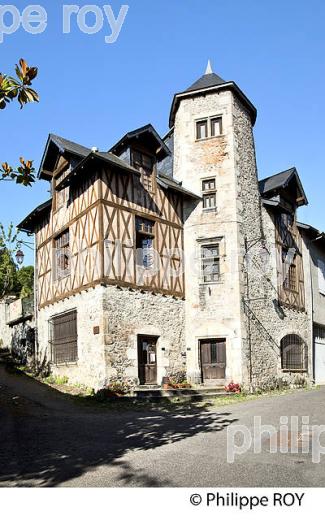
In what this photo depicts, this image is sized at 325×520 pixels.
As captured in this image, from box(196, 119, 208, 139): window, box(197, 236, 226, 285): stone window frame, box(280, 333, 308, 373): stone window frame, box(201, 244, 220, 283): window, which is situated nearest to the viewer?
box(197, 236, 226, 285): stone window frame

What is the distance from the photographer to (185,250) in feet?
51.6

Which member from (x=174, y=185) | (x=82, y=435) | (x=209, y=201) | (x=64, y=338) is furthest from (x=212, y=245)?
(x=82, y=435)

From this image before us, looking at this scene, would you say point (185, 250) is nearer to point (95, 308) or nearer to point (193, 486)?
point (95, 308)

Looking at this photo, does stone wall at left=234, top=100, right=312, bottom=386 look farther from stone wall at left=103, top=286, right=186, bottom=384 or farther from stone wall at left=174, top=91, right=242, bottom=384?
stone wall at left=103, top=286, right=186, bottom=384

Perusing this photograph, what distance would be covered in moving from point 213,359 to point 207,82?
9419 mm

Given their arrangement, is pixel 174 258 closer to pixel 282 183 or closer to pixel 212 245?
pixel 212 245

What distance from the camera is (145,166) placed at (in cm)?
1495

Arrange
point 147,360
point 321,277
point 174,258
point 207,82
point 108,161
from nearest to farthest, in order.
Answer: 1. point 108,161
2. point 147,360
3. point 174,258
4. point 207,82
5. point 321,277

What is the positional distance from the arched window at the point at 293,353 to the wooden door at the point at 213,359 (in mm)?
2686

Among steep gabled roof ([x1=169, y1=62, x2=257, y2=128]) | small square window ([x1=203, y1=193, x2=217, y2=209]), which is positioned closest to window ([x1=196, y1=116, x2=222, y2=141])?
steep gabled roof ([x1=169, y1=62, x2=257, y2=128])

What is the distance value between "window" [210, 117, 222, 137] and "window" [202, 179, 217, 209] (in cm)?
161

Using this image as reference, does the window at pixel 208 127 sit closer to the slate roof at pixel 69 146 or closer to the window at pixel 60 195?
the slate roof at pixel 69 146

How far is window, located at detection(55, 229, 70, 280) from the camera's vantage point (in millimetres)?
15289

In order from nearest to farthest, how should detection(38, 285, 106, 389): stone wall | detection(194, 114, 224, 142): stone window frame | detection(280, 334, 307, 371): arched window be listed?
detection(38, 285, 106, 389): stone wall
detection(194, 114, 224, 142): stone window frame
detection(280, 334, 307, 371): arched window
